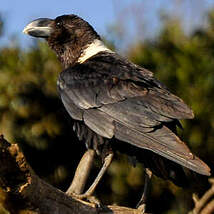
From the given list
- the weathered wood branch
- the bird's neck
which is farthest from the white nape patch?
the weathered wood branch

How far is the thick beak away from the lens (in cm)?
610

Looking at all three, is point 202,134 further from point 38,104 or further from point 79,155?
point 38,104

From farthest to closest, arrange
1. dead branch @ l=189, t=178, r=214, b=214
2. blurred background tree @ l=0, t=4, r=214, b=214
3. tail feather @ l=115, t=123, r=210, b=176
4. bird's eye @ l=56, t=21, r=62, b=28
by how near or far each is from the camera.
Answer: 1. blurred background tree @ l=0, t=4, r=214, b=214
2. bird's eye @ l=56, t=21, r=62, b=28
3. dead branch @ l=189, t=178, r=214, b=214
4. tail feather @ l=115, t=123, r=210, b=176

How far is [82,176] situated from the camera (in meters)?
5.38

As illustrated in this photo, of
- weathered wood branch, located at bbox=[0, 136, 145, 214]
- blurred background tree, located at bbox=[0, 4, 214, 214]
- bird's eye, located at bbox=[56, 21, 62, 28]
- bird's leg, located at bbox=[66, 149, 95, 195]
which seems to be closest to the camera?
weathered wood branch, located at bbox=[0, 136, 145, 214]

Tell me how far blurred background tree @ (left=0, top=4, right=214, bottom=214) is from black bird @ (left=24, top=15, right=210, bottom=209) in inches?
47.4

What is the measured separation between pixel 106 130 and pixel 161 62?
237 cm

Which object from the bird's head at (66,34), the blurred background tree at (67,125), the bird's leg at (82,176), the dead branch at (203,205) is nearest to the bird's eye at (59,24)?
the bird's head at (66,34)

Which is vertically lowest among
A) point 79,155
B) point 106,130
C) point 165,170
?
point 79,155

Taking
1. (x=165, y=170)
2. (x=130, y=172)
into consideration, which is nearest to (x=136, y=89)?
(x=165, y=170)

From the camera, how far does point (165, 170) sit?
540 cm

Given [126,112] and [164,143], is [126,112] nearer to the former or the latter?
[126,112]

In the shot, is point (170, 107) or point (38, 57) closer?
point (170, 107)

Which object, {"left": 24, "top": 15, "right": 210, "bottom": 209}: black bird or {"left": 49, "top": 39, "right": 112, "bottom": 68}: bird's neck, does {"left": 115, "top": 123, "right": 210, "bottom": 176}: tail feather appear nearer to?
{"left": 24, "top": 15, "right": 210, "bottom": 209}: black bird
